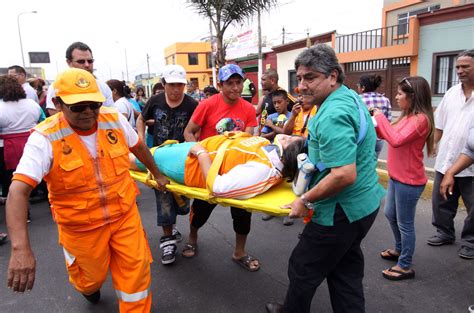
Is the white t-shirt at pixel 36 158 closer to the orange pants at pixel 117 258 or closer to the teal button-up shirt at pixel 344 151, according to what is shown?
the orange pants at pixel 117 258

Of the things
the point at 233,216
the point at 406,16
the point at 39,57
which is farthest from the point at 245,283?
the point at 39,57

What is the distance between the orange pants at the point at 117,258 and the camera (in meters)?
2.31

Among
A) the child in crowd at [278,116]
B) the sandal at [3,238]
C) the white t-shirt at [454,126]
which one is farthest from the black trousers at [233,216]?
the sandal at [3,238]

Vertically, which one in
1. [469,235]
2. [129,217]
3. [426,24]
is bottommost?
[469,235]

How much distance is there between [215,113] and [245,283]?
1.60 meters

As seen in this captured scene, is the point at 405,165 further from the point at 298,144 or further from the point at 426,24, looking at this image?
the point at 426,24

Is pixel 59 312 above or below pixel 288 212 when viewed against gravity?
below

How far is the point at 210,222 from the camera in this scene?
15.1 feet

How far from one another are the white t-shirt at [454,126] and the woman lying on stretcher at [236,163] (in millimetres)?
1710

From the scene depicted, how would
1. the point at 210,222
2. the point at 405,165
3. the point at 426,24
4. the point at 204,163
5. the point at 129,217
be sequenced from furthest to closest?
the point at 426,24 → the point at 210,222 → the point at 405,165 → the point at 204,163 → the point at 129,217

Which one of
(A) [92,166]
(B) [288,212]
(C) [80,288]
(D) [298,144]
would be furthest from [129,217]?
(D) [298,144]

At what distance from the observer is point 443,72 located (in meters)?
15.7

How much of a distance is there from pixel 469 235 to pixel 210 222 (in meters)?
2.81

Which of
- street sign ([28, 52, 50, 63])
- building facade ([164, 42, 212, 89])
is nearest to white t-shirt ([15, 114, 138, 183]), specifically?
building facade ([164, 42, 212, 89])
